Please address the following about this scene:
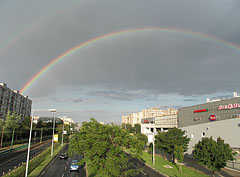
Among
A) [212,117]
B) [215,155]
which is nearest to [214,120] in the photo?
[212,117]

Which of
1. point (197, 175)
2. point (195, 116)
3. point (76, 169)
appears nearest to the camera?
point (197, 175)

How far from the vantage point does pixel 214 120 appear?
4862cm

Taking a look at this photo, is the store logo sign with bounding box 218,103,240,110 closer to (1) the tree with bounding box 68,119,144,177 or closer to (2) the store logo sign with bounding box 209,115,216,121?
(2) the store logo sign with bounding box 209,115,216,121

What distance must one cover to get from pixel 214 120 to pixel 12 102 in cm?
10863

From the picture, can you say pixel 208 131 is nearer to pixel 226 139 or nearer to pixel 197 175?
pixel 226 139

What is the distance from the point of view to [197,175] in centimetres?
2652

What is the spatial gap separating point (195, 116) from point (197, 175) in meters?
32.2

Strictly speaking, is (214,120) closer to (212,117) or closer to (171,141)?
(212,117)

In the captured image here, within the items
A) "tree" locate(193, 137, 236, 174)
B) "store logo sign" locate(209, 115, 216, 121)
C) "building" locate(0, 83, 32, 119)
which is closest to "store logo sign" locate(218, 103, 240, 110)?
"store logo sign" locate(209, 115, 216, 121)

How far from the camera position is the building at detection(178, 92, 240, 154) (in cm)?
3553

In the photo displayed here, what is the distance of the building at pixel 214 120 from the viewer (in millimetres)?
35531

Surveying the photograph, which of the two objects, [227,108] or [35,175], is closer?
[35,175]

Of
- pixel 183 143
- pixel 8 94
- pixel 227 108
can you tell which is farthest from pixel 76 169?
pixel 8 94

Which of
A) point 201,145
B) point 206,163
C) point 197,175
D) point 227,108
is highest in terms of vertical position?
point 227,108
